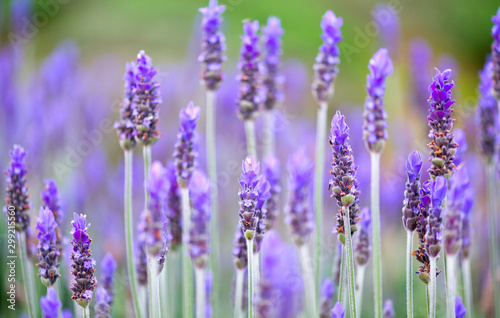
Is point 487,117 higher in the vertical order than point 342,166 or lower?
higher

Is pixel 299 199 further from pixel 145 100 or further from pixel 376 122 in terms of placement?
pixel 145 100

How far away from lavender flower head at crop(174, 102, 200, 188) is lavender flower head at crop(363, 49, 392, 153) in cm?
39

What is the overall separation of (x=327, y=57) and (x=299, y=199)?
45 cm

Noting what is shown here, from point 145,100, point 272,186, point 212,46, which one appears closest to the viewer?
point 145,100

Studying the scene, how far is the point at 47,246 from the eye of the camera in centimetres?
120

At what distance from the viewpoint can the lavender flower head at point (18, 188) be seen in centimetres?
133

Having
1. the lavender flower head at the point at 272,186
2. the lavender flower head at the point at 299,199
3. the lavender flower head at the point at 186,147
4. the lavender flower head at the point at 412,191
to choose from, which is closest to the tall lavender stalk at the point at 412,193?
the lavender flower head at the point at 412,191

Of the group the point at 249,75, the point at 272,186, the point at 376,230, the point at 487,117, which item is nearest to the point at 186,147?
the point at 272,186

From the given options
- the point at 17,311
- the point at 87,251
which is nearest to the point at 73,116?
the point at 17,311

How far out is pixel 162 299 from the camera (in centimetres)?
146

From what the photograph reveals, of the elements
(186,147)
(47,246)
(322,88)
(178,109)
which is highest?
(178,109)

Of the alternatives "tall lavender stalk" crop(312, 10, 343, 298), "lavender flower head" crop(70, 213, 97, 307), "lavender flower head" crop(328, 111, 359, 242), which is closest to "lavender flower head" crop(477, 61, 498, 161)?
"tall lavender stalk" crop(312, 10, 343, 298)

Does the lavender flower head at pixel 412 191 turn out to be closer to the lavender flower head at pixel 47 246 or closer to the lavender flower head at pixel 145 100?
the lavender flower head at pixel 145 100

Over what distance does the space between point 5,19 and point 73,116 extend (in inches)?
68.5
